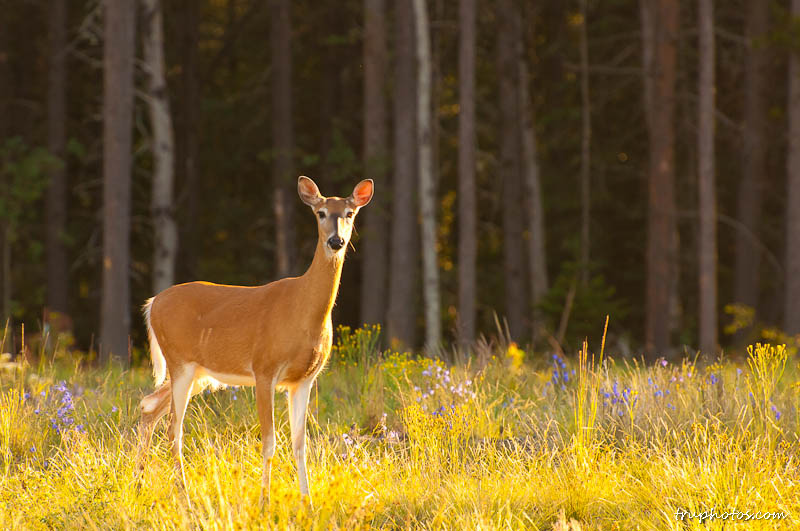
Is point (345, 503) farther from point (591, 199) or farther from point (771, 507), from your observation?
point (591, 199)

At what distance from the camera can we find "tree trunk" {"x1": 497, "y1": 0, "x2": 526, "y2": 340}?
2308 centimetres

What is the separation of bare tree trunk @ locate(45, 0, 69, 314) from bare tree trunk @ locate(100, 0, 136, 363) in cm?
658

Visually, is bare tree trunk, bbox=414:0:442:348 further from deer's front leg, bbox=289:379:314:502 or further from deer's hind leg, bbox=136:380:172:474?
deer's front leg, bbox=289:379:314:502

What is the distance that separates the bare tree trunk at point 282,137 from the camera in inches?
922

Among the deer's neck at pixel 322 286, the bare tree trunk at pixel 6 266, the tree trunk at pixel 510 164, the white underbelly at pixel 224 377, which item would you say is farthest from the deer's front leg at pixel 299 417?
the bare tree trunk at pixel 6 266

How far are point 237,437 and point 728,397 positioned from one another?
3.96m

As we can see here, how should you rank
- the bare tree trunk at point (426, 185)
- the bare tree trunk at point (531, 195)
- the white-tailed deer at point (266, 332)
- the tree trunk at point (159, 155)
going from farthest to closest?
the bare tree trunk at point (531, 195) < the bare tree trunk at point (426, 185) < the tree trunk at point (159, 155) < the white-tailed deer at point (266, 332)

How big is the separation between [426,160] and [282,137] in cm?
482

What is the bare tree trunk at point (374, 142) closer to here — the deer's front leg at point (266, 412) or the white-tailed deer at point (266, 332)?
the white-tailed deer at point (266, 332)

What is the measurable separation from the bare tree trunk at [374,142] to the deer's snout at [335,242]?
15.5 m

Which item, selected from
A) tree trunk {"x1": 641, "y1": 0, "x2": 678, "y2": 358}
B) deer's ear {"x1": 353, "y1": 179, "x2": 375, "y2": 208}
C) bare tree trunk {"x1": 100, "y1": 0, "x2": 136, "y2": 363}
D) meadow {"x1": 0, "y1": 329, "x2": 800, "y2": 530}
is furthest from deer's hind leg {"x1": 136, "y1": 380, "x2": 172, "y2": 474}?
tree trunk {"x1": 641, "y1": 0, "x2": 678, "y2": 358}

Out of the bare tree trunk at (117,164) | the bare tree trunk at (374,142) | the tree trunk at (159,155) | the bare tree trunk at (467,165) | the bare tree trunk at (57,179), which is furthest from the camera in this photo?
the bare tree trunk at (57,179)

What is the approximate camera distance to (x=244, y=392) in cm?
860

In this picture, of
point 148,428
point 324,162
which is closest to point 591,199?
point 324,162
